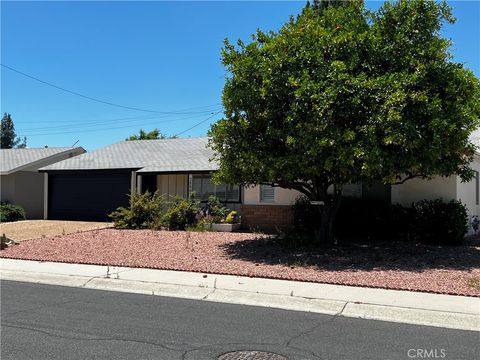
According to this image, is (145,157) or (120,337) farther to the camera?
(145,157)

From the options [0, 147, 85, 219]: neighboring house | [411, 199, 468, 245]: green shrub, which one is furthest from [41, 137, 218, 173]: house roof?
[411, 199, 468, 245]: green shrub

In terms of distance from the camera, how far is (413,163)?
11344 millimetres

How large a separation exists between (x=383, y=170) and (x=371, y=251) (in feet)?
8.37

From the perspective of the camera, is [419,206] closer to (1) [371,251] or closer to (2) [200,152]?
(1) [371,251]

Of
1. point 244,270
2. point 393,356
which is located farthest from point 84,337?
point 244,270

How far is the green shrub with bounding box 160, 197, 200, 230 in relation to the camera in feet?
61.6

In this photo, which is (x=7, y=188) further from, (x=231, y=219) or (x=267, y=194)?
(x=267, y=194)

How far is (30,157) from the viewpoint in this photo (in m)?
30.1

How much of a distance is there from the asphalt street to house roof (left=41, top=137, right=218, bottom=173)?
42.0 feet

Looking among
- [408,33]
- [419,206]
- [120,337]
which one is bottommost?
[120,337]

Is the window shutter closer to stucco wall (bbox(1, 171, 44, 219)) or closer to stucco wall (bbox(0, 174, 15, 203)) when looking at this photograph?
stucco wall (bbox(1, 171, 44, 219))

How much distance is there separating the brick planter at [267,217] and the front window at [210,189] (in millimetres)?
2816

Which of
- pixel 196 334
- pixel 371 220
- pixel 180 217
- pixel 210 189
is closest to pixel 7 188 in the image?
pixel 210 189

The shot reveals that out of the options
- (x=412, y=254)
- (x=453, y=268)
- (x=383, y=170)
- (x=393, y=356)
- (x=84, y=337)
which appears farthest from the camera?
(x=412, y=254)
